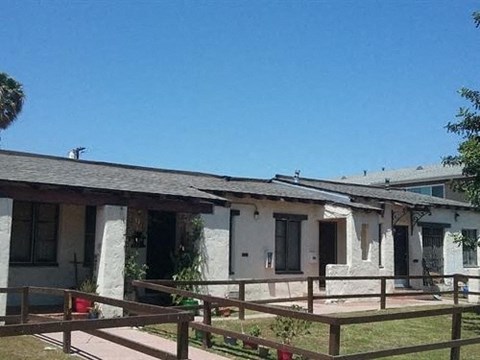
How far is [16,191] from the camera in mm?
12078

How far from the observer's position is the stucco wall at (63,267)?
46.5 feet

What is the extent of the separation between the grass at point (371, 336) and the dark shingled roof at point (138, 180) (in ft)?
12.4

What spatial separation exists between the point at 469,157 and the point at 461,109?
147 cm

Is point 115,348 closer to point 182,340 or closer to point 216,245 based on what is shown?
point 182,340

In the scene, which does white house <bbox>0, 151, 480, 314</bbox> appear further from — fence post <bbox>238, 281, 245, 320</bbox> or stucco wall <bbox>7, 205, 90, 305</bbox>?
fence post <bbox>238, 281, 245, 320</bbox>

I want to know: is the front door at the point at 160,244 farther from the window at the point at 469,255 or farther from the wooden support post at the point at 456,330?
the window at the point at 469,255

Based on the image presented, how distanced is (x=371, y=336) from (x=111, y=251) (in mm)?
5938

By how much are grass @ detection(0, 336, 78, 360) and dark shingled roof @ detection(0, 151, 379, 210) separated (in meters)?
3.67

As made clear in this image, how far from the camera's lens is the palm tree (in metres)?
28.5

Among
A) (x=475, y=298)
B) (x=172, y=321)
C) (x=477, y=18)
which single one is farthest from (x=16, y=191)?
(x=475, y=298)

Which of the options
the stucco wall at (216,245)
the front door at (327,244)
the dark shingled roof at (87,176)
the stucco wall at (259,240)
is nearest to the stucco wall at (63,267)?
the dark shingled roof at (87,176)

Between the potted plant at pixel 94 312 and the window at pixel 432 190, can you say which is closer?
the potted plant at pixel 94 312

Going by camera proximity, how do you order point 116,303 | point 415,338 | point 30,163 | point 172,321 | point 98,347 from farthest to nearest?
point 30,163, point 415,338, point 98,347, point 116,303, point 172,321

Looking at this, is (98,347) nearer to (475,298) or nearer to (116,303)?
(116,303)
